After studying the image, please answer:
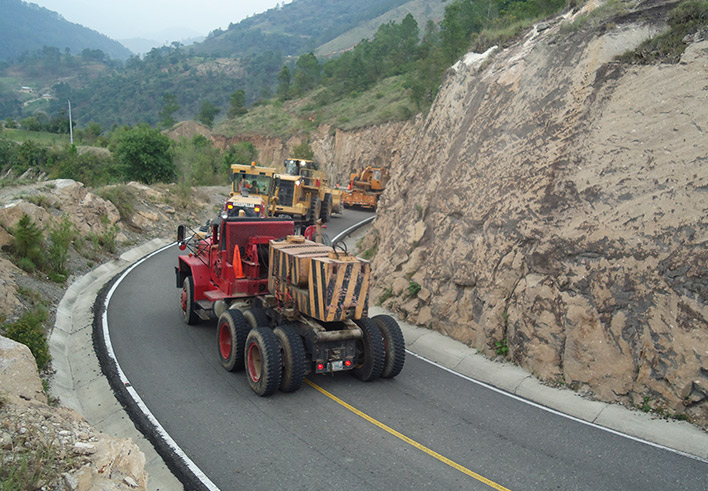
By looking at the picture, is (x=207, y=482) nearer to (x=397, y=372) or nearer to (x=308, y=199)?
(x=397, y=372)

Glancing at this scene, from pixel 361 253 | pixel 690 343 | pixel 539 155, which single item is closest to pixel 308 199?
pixel 361 253

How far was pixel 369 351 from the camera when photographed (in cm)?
970

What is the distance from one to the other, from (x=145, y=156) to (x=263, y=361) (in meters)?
26.6

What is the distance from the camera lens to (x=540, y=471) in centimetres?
721

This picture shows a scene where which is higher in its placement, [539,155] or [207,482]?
[539,155]

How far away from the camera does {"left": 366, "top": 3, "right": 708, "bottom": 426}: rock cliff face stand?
912 cm

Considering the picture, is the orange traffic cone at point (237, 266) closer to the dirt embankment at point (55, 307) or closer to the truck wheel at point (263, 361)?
the truck wheel at point (263, 361)

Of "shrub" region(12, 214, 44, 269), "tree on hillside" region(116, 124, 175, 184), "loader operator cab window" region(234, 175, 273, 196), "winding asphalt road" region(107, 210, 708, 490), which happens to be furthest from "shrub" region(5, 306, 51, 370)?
"tree on hillside" region(116, 124, 175, 184)

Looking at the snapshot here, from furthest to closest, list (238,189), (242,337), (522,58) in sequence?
(238,189), (522,58), (242,337)

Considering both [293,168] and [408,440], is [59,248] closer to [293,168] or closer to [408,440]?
[408,440]

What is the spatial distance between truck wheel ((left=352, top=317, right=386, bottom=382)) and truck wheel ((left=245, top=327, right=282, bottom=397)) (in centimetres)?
165

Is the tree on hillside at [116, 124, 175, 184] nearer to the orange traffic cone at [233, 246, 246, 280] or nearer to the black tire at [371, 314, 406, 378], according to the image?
Result: the orange traffic cone at [233, 246, 246, 280]

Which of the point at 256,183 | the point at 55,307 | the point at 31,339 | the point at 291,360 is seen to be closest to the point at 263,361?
the point at 291,360

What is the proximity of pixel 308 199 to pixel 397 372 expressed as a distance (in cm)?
1903
